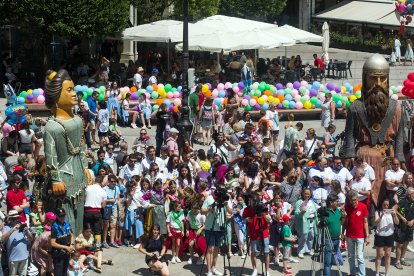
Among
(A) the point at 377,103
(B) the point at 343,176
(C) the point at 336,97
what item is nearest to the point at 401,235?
(B) the point at 343,176

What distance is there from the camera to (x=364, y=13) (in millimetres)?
51250

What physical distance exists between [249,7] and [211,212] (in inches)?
1451

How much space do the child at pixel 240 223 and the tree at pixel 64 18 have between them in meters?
15.3

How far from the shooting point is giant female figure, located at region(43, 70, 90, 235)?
14250mm

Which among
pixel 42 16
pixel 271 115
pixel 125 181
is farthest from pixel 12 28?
pixel 125 181

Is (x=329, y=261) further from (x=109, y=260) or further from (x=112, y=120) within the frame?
(x=112, y=120)

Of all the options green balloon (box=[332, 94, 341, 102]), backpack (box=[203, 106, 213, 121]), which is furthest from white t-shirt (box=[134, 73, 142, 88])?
green balloon (box=[332, 94, 341, 102])

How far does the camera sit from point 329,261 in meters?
15.6

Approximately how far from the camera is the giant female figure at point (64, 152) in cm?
1425

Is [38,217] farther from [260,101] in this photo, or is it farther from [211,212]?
[260,101]

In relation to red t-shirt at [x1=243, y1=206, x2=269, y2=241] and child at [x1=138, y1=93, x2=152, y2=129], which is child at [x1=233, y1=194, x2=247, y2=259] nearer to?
red t-shirt at [x1=243, y1=206, x2=269, y2=241]

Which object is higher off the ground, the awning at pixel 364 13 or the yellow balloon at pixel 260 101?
the awning at pixel 364 13

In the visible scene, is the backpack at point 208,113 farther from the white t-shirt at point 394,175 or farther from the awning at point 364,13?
the awning at point 364,13

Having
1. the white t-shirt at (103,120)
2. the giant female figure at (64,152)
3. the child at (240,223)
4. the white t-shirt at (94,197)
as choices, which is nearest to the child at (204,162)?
the child at (240,223)
